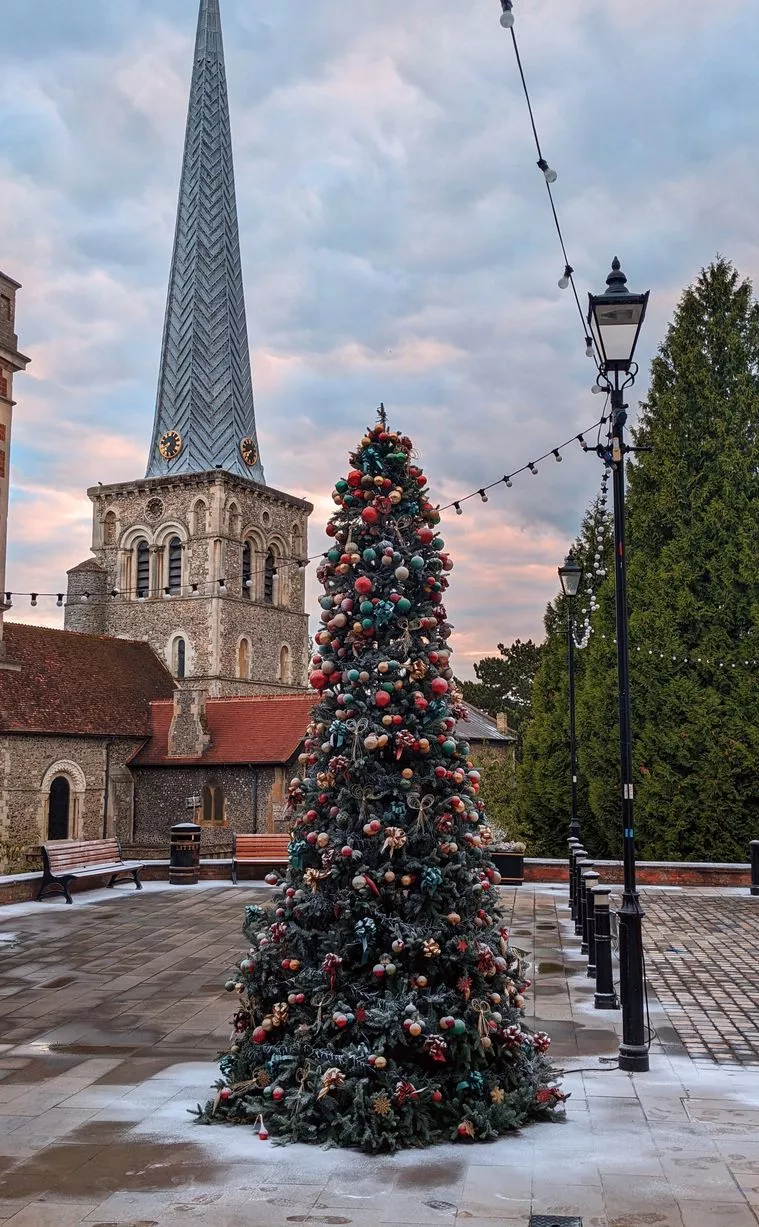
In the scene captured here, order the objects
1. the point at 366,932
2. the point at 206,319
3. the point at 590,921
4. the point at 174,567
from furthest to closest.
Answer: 1. the point at 206,319
2. the point at 174,567
3. the point at 590,921
4. the point at 366,932

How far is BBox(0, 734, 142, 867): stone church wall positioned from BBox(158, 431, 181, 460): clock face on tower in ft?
61.6

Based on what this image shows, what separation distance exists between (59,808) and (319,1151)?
28728mm

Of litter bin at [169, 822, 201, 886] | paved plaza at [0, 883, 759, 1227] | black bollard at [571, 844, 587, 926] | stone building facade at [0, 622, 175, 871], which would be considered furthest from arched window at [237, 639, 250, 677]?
paved plaza at [0, 883, 759, 1227]

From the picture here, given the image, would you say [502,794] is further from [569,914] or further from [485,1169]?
[485,1169]

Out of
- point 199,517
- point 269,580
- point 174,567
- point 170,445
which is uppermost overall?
point 170,445

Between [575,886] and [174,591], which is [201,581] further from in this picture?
[575,886]

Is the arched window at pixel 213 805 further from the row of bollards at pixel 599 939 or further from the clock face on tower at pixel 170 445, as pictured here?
the row of bollards at pixel 599 939

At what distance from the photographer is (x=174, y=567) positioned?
46562 mm

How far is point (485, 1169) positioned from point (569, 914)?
401 inches

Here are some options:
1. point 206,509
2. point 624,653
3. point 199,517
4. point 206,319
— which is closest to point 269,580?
point 199,517

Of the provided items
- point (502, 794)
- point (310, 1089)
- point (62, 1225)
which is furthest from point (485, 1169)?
point (502, 794)

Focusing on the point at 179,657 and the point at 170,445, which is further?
the point at 170,445

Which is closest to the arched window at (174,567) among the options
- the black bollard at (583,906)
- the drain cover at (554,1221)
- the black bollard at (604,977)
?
the black bollard at (583,906)

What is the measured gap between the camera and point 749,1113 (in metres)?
5.93
